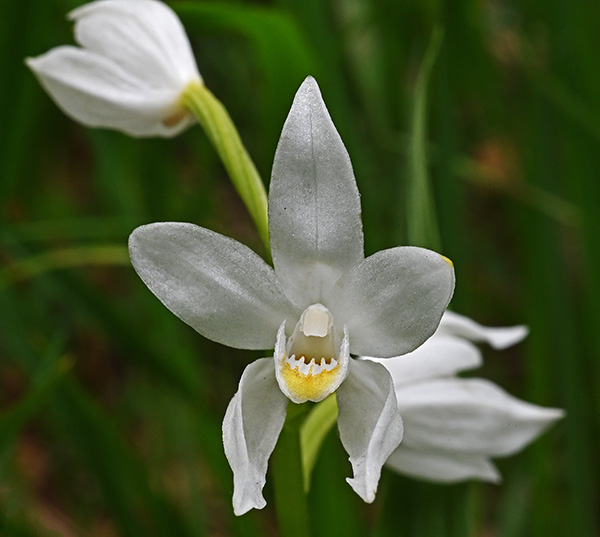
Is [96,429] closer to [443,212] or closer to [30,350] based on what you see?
[30,350]

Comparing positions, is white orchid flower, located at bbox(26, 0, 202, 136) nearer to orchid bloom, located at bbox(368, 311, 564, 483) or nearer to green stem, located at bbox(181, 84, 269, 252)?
green stem, located at bbox(181, 84, 269, 252)

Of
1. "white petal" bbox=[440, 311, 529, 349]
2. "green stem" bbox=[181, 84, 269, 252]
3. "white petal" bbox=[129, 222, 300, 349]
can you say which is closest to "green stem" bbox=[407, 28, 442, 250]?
"white petal" bbox=[440, 311, 529, 349]

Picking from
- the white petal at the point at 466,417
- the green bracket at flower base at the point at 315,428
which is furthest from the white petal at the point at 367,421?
the white petal at the point at 466,417

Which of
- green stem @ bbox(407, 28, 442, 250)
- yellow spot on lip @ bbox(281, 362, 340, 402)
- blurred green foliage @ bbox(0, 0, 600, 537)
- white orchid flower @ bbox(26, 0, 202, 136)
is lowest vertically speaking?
blurred green foliage @ bbox(0, 0, 600, 537)

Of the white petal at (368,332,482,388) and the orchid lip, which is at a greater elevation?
the orchid lip

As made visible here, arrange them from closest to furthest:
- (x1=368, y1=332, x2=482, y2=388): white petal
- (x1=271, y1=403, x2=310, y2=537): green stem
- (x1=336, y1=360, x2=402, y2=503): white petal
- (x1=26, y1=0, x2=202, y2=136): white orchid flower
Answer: (x1=336, y1=360, x2=402, y2=503): white petal, (x1=271, y1=403, x2=310, y2=537): green stem, (x1=368, y1=332, x2=482, y2=388): white petal, (x1=26, y1=0, x2=202, y2=136): white orchid flower

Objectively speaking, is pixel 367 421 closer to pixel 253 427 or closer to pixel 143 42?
pixel 253 427
